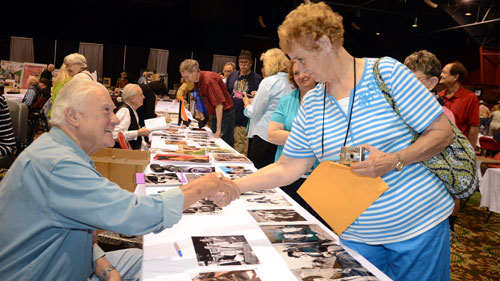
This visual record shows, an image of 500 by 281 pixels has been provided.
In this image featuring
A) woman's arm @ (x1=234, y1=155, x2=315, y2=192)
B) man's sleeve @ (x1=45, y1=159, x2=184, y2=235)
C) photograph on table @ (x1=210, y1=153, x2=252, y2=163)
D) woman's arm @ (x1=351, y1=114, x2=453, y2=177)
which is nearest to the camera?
man's sleeve @ (x1=45, y1=159, x2=184, y2=235)

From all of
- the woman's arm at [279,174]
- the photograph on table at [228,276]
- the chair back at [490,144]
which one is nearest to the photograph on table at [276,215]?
the woman's arm at [279,174]

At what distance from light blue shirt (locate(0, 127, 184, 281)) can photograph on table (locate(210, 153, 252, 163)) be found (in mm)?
1538

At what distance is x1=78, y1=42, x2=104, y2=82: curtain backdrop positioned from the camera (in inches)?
633

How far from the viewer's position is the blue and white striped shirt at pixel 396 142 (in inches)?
48.0

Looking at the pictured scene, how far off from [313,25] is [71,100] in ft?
2.88

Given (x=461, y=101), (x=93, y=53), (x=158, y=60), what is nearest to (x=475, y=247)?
(x=461, y=101)

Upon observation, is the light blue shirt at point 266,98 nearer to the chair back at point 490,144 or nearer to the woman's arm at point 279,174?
the woman's arm at point 279,174

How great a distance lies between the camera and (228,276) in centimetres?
110

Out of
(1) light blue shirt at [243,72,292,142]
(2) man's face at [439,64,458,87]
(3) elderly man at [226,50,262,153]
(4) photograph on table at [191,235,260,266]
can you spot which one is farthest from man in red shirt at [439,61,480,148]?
(4) photograph on table at [191,235,260,266]

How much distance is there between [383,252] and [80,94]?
122cm

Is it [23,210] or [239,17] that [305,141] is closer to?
[23,210]

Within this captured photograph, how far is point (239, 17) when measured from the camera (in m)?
16.4

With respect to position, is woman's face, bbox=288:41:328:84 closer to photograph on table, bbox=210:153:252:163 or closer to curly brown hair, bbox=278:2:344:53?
curly brown hair, bbox=278:2:344:53

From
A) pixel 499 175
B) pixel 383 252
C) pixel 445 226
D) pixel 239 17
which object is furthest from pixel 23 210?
pixel 239 17
